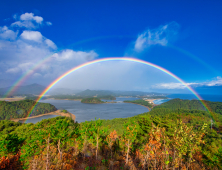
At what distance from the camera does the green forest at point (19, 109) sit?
3601 centimetres

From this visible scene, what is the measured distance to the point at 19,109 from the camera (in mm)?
38625

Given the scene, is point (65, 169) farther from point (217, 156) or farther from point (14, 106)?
point (14, 106)

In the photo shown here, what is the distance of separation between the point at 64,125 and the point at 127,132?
2847 millimetres

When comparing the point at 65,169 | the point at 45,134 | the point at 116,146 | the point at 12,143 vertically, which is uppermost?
the point at 45,134

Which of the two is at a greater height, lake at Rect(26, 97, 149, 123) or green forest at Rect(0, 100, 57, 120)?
A: green forest at Rect(0, 100, 57, 120)

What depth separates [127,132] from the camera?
4.32m

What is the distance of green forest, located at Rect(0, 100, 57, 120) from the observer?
36.0 meters

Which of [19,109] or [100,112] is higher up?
[19,109]

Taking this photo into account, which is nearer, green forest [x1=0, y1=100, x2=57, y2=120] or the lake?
the lake

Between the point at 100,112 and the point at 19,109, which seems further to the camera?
the point at 100,112

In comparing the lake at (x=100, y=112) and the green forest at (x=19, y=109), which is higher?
the green forest at (x=19, y=109)

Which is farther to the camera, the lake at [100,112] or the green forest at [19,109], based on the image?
the green forest at [19,109]

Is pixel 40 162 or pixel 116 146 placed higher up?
pixel 40 162

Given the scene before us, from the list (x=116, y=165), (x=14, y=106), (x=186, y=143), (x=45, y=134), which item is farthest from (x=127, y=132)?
(x=14, y=106)
